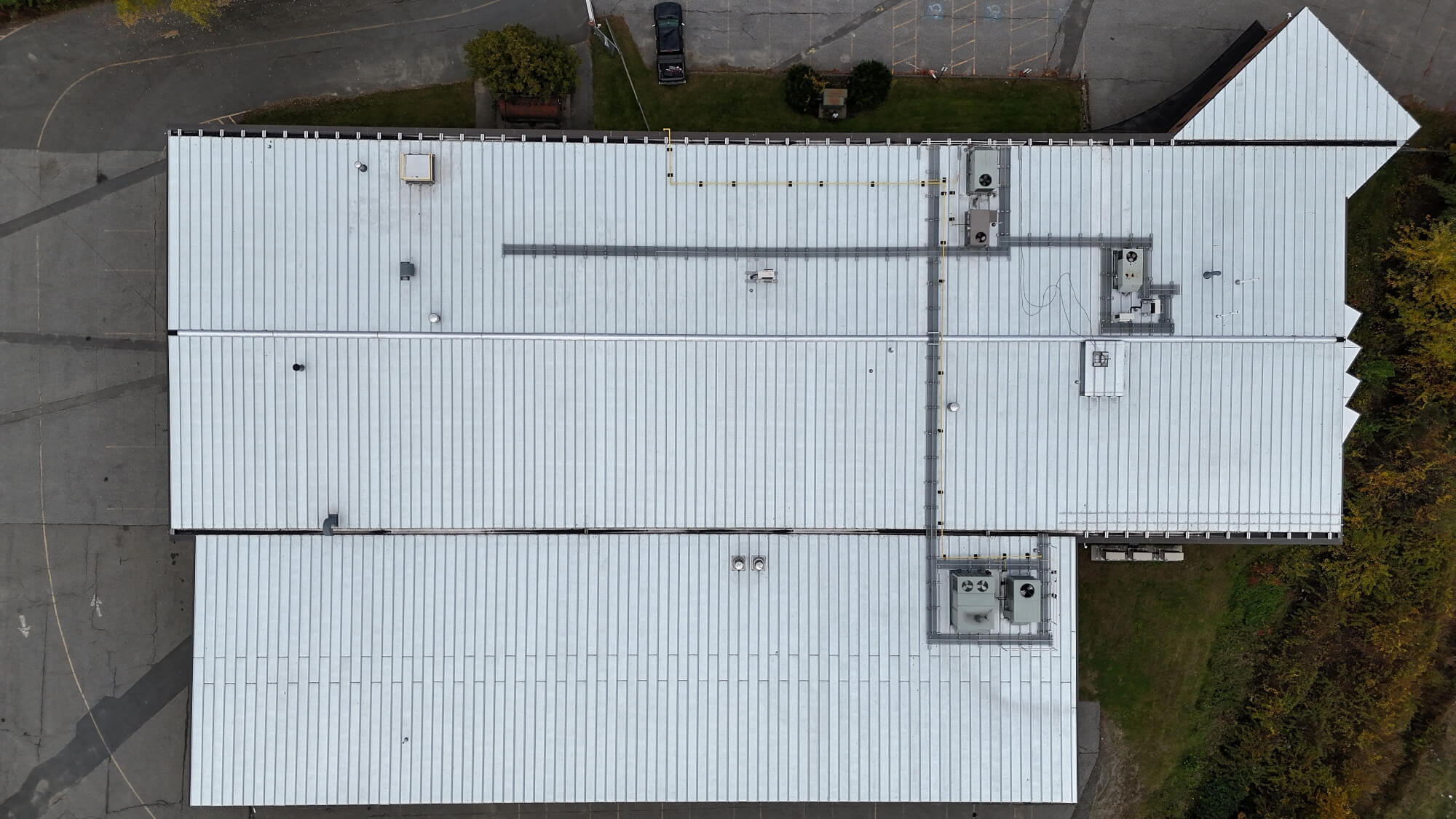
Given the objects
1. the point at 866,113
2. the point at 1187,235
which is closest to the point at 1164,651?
the point at 1187,235

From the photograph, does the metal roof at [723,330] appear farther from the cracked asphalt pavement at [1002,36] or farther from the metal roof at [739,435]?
the cracked asphalt pavement at [1002,36]

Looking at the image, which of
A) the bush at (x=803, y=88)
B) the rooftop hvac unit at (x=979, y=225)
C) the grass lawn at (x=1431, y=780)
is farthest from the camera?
the grass lawn at (x=1431, y=780)

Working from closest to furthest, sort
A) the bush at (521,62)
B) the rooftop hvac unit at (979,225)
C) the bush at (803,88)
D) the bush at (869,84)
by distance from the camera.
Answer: the rooftop hvac unit at (979,225)
the bush at (521,62)
the bush at (803,88)
the bush at (869,84)

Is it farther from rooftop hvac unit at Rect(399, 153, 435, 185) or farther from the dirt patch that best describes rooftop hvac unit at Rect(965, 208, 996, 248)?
the dirt patch

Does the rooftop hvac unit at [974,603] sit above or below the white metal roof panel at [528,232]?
below

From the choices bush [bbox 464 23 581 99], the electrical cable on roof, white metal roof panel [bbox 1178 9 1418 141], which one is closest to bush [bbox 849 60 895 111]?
the electrical cable on roof

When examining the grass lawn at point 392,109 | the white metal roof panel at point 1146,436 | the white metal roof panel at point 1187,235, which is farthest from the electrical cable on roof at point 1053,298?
the grass lawn at point 392,109
